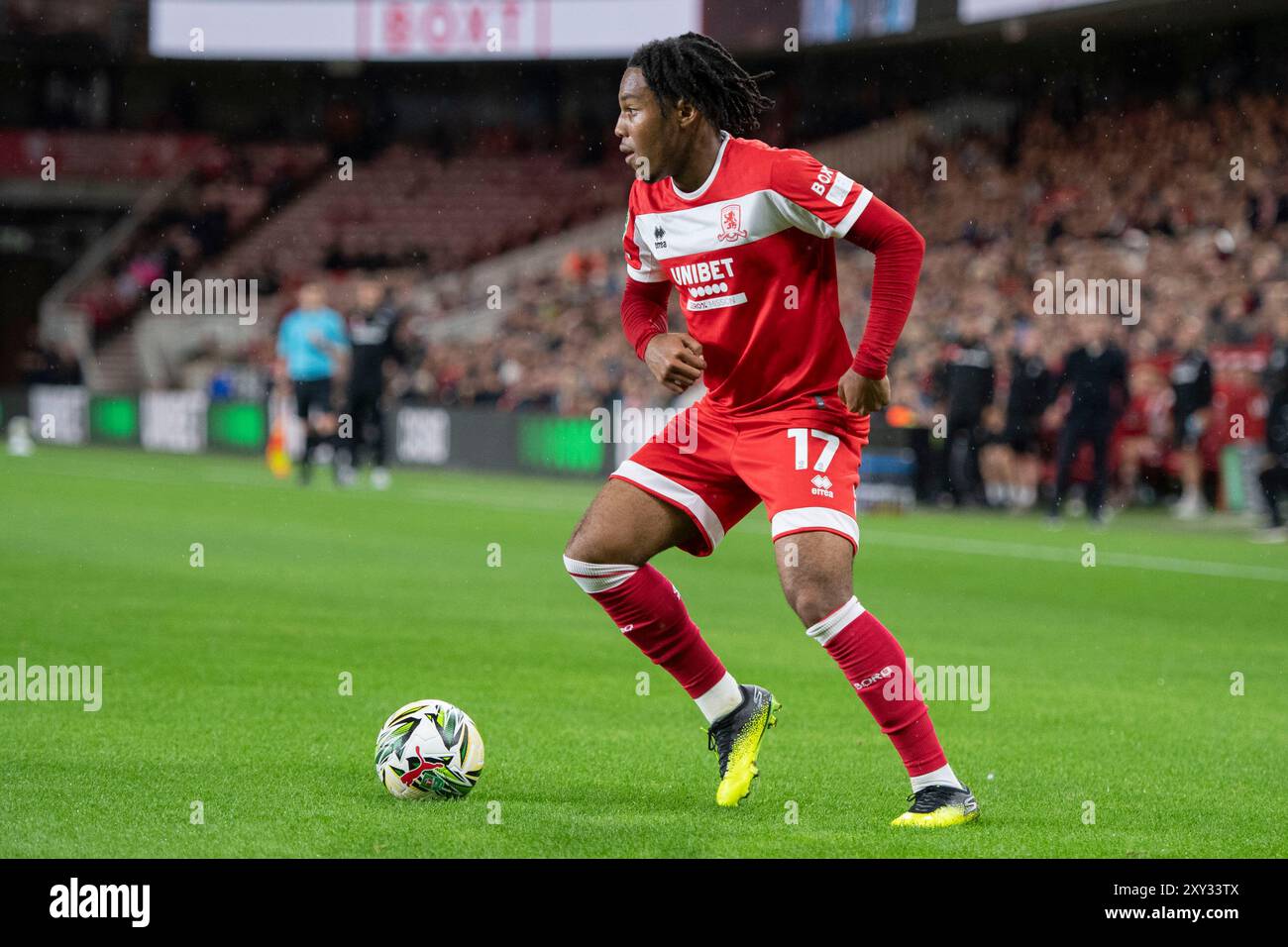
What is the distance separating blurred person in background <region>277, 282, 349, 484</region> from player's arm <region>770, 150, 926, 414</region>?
16.5 m

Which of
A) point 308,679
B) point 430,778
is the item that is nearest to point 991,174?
point 308,679

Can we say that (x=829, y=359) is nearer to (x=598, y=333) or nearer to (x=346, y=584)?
(x=346, y=584)

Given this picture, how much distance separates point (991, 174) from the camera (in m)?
30.1

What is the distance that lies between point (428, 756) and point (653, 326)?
5.32 feet

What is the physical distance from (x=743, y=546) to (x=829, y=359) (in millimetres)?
10388

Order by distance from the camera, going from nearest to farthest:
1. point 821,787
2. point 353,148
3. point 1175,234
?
point 821,787
point 1175,234
point 353,148

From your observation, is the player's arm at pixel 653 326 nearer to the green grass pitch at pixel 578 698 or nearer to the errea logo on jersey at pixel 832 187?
the errea logo on jersey at pixel 832 187

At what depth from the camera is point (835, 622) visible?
5355 millimetres

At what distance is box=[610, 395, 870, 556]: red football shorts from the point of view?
5.50 meters

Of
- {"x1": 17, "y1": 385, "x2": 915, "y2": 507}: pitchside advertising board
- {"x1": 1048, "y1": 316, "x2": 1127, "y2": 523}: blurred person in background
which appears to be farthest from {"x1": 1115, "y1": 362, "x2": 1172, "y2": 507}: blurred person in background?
{"x1": 17, "y1": 385, "x2": 915, "y2": 507}: pitchside advertising board

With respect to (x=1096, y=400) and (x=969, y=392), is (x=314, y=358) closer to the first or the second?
(x=969, y=392)

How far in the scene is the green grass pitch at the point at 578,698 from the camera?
5.32 meters

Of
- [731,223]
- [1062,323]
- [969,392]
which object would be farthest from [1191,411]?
[731,223]

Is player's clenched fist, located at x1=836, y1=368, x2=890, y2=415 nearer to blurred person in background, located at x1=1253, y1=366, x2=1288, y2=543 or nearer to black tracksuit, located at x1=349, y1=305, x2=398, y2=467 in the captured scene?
blurred person in background, located at x1=1253, y1=366, x2=1288, y2=543
